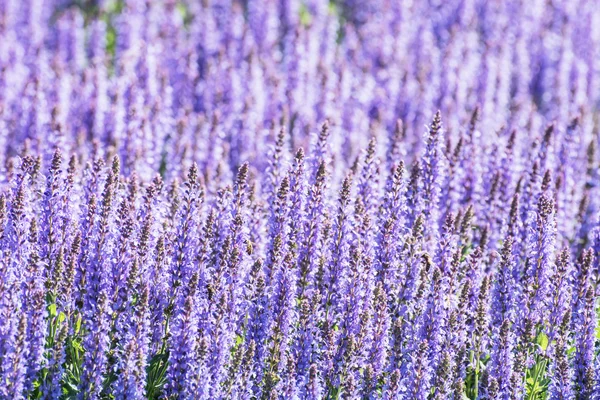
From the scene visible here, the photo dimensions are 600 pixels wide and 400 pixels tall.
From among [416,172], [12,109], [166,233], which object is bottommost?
[166,233]

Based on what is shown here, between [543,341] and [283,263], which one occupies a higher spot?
[283,263]

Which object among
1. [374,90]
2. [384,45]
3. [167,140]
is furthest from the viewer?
[384,45]

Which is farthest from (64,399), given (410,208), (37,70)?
(37,70)

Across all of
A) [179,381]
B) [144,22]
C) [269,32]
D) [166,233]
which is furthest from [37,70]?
[179,381]

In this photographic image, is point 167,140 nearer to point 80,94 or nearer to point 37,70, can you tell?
point 80,94

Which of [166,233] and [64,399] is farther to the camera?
[166,233]

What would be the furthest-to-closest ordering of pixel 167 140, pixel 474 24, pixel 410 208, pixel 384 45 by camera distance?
pixel 474 24 → pixel 384 45 → pixel 167 140 → pixel 410 208

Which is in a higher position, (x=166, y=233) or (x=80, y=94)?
(x=80, y=94)

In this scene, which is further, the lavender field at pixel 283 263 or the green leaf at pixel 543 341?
A: the green leaf at pixel 543 341

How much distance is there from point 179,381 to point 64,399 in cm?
137

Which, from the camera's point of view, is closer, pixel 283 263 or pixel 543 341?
pixel 283 263

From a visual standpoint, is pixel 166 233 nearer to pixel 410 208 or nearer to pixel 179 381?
pixel 179 381

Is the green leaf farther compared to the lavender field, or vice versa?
the green leaf

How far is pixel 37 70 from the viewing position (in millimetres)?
20703
